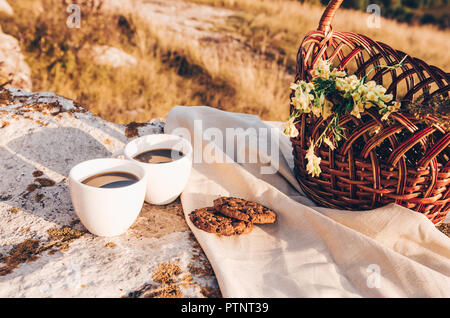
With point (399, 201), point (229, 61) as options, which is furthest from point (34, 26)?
point (399, 201)

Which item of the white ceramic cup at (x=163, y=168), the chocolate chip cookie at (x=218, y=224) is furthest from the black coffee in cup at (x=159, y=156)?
the chocolate chip cookie at (x=218, y=224)

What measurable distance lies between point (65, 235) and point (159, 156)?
485 mm

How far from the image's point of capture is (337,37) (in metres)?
1.71

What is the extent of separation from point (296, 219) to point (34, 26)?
3825 millimetres

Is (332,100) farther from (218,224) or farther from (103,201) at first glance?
(103,201)

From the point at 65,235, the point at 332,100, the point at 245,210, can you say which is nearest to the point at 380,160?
the point at 332,100

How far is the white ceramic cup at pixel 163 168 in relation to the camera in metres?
1.47

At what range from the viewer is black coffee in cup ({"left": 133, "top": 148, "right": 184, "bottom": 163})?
157 cm

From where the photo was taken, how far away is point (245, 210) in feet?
4.82

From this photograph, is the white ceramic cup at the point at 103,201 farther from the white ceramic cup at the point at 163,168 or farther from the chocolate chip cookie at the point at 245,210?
the chocolate chip cookie at the point at 245,210

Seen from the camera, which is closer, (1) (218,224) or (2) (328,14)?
(1) (218,224)

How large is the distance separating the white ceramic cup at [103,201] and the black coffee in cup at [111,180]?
0.02 metres

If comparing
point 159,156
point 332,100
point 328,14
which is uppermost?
point 328,14

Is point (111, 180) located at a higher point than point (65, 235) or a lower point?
higher
